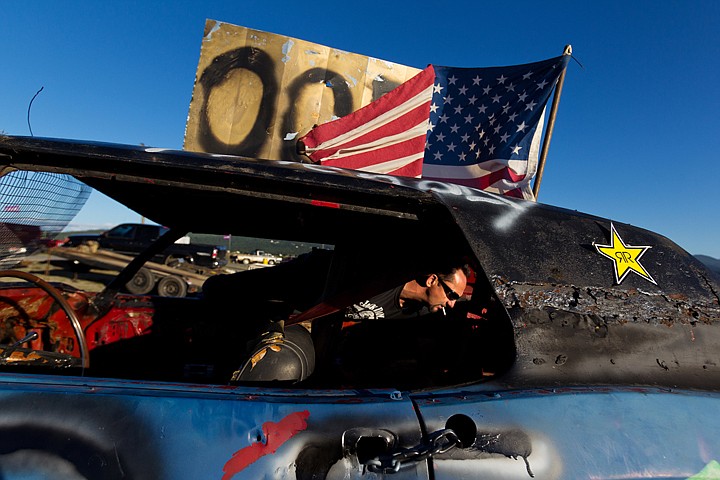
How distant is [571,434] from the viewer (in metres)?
1.06

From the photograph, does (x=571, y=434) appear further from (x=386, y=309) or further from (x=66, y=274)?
(x=66, y=274)

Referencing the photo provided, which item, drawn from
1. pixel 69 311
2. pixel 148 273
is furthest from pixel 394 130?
pixel 148 273

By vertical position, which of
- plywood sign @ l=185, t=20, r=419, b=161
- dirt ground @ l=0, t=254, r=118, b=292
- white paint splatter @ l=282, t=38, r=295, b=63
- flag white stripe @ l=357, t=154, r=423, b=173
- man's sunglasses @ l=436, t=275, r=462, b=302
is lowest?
dirt ground @ l=0, t=254, r=118, b=292

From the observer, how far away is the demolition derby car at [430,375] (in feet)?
3.11

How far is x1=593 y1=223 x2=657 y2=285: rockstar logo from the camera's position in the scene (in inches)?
57.2

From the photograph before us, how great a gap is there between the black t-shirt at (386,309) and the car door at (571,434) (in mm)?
1153

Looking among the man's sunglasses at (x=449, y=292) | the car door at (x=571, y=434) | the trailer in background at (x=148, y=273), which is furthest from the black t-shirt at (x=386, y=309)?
the trailer in background at (x=148, y=273)

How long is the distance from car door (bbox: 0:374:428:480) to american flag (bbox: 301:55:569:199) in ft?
9.05

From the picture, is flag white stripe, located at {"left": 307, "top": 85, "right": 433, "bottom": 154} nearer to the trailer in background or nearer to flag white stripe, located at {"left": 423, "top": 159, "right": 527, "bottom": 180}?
flag white stripe, located at {"left": 423, "top": 159, "right": 527, "bottom": 180}

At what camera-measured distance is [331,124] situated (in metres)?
3.63

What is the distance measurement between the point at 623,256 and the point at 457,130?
4.00 meters

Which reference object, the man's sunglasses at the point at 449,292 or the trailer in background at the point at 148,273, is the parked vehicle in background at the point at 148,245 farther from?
the man's sunglasses at the point at 449,292

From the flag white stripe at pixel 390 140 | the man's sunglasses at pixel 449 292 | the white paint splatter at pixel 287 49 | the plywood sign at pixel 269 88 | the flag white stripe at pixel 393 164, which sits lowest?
the man's sunglasses at pixel 449 292

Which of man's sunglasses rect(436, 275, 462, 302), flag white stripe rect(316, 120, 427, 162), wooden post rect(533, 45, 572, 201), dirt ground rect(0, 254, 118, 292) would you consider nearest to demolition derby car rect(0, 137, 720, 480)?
man's sunglasses rect(436, 275, 462, 302)
